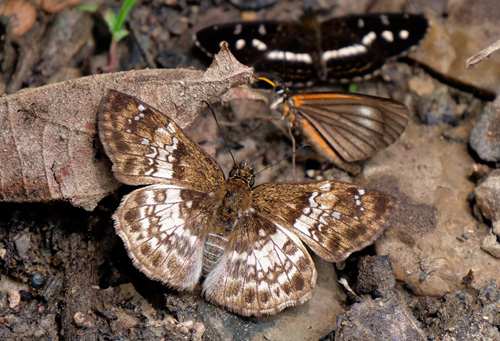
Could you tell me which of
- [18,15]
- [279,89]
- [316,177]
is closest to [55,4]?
[18,15]

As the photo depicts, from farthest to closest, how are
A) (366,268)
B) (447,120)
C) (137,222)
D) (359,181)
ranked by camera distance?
(447,120), (359,181), (366,268), (137,222)

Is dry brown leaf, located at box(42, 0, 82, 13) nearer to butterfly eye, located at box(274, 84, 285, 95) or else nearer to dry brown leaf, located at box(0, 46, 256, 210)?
dry brown leaf, located at box(0, 46, 256, 210)

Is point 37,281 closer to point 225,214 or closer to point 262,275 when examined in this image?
point 225,214

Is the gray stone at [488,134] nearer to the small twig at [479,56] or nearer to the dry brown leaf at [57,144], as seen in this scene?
the small twig at [479,56]

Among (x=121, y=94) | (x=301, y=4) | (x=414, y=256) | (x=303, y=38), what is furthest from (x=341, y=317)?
(x=301, y=4)

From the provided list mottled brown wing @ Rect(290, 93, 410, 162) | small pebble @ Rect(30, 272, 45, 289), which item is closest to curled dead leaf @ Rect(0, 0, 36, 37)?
small pebble @ Rect(30, 272, 45, 289)

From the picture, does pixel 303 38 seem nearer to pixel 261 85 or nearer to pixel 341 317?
pixel 261 85
